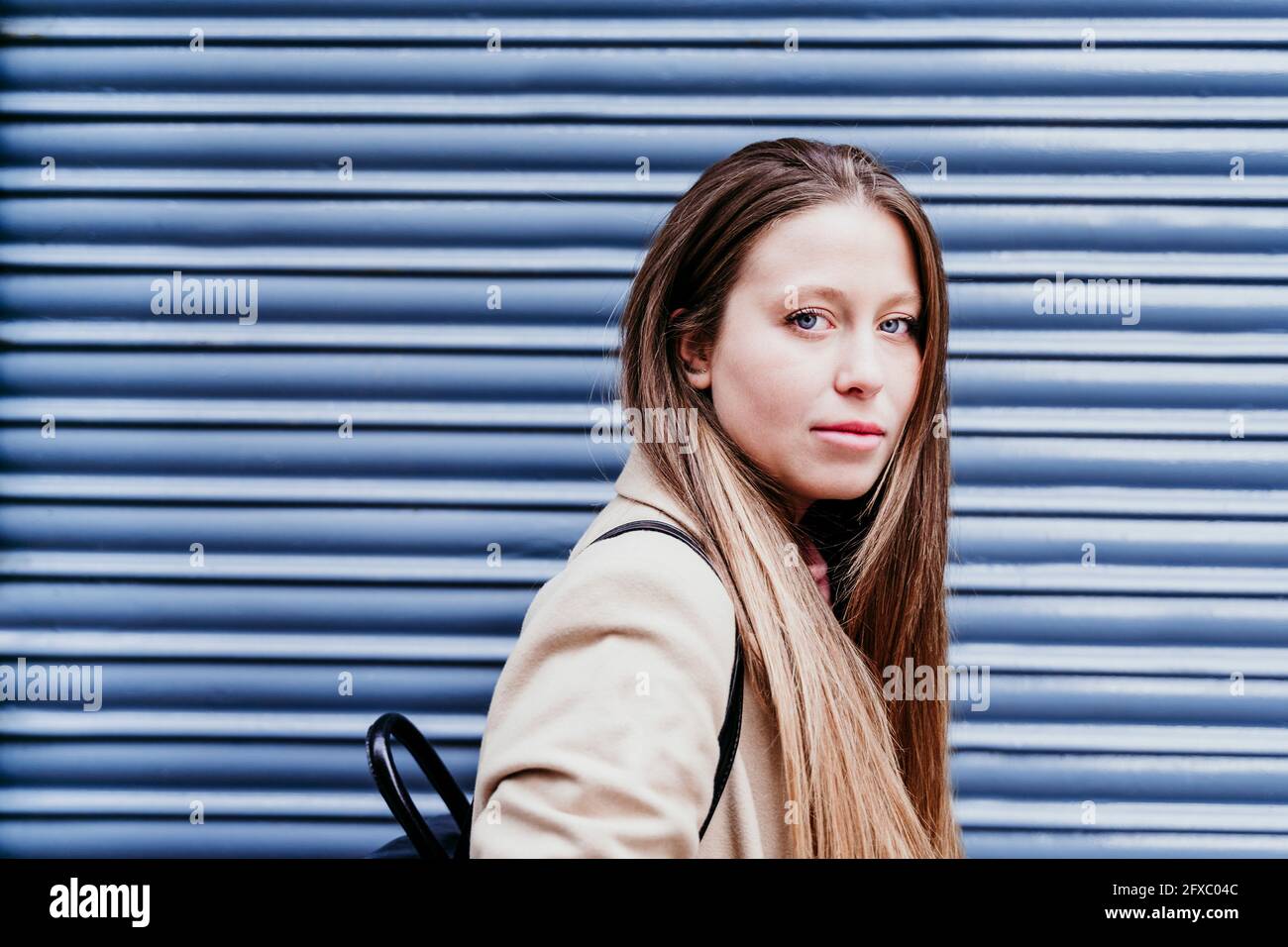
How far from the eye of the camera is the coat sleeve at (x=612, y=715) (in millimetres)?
1208

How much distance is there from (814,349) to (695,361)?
0.82 feet

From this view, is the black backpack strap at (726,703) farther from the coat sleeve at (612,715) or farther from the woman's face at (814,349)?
the woman's face at (814,349)

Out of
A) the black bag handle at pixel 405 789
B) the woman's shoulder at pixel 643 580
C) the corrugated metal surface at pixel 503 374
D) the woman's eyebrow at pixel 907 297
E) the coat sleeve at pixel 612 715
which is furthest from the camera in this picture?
the corrugated metal surface at pixel 503 374

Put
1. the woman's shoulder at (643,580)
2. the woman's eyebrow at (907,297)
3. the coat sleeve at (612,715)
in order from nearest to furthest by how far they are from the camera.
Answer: the coat sleeve at (612,715) < the woman's shoulder at (643,580) < the woman's eyebrow at (907,297)

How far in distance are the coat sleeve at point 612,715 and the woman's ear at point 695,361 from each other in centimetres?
42

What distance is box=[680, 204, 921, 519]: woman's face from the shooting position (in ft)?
5.13

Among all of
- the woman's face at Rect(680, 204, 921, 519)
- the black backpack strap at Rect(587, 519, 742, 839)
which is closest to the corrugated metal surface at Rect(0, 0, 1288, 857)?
the woman's face at Rect(680, 204, 921, 519)

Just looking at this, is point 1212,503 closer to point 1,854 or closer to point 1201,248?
point 1201,248

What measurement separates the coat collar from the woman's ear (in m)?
0.19

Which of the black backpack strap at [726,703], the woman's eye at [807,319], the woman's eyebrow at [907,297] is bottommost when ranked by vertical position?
the black backpack strap at [726,703]

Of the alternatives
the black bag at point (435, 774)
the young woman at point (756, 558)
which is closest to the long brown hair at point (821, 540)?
the young woman at point (756, 558)

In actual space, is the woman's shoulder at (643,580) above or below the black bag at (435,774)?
above

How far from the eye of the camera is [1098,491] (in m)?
2.49

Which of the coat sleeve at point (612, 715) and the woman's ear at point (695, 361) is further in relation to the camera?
the woman's ear at point (695, 361)
